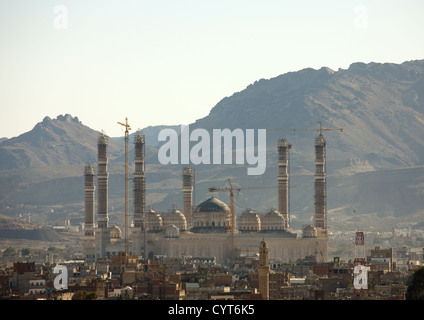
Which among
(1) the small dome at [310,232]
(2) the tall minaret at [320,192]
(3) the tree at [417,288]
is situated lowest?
(3) the tree at [417,288]

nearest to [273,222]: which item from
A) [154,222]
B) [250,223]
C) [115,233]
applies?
[250,223]

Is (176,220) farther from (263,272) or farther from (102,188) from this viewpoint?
(263,272)

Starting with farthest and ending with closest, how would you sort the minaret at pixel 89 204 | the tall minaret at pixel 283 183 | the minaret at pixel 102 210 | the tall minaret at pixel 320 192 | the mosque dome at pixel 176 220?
the mosque dome at pixel 176 220
the minaret at pixel 89 204
the tall minaret at pixel 283 183
the tall minaret at pixel 320 192
the minaret at pixel 102 210

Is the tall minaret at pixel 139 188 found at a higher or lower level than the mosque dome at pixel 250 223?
higher

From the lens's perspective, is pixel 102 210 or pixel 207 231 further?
pixel 102 210

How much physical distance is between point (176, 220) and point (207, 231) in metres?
6.91

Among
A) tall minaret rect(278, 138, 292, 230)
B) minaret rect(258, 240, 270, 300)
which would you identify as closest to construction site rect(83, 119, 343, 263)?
tall minaret rect(278, 138, 292, 230)

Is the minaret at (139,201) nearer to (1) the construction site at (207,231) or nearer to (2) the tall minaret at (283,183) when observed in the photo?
(1) the construction site at (207,231)

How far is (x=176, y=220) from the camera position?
192 metres

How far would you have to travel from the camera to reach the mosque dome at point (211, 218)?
7426 inches
